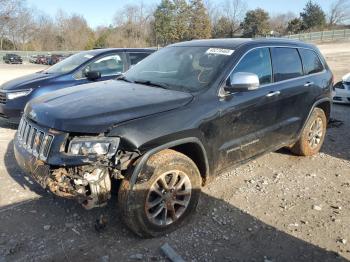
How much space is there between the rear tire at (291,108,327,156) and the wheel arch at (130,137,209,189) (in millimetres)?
2355

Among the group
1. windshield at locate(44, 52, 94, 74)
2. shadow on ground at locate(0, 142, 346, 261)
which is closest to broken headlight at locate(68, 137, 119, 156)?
shadow on ground at locate(0, 142, 346, 261)

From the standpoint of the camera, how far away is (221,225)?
385 cm

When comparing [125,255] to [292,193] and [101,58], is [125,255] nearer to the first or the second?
[292,193]

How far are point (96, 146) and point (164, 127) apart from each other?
0.65 meters

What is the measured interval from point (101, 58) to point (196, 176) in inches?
186

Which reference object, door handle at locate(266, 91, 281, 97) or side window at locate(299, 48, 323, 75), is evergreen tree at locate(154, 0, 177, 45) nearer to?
side window at locate(299, 48, 323, 75)

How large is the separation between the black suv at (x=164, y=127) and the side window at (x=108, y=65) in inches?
111

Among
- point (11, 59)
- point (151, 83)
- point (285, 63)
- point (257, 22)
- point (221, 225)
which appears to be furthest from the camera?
point (257, 22)

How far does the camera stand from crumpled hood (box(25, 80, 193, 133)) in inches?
126

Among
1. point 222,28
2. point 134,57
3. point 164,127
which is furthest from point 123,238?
point 222,28

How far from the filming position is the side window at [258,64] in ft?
14.1

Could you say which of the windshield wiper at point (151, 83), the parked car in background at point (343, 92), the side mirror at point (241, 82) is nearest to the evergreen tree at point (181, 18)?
the parked car in background at point (343, 92)

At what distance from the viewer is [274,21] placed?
81812 millimetres

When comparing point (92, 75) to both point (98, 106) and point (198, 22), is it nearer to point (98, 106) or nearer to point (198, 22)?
point (98, 106)
